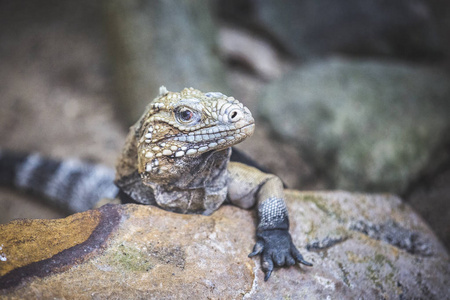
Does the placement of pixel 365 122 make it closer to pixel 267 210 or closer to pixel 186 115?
pixel 267 210

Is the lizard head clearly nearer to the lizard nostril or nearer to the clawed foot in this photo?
the lizard nostril

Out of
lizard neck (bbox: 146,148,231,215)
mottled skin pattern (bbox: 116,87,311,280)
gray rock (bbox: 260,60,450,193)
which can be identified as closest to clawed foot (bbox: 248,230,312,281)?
mottled skin pattern (bbox: 116,87,311,280)

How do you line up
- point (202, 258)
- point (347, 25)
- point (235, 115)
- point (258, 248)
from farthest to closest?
point (347, 25), point (258, 248), point (202, 258), point (235, 115)

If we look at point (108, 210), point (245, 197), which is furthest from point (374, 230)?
point (108, 210)

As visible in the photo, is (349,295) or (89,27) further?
(89,27)

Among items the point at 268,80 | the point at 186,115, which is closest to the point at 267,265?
the point at 186,115

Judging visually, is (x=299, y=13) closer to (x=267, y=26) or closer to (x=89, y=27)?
(x=267, y=26)

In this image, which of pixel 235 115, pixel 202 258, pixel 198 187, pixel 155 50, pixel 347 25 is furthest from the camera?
pixel 347 25
